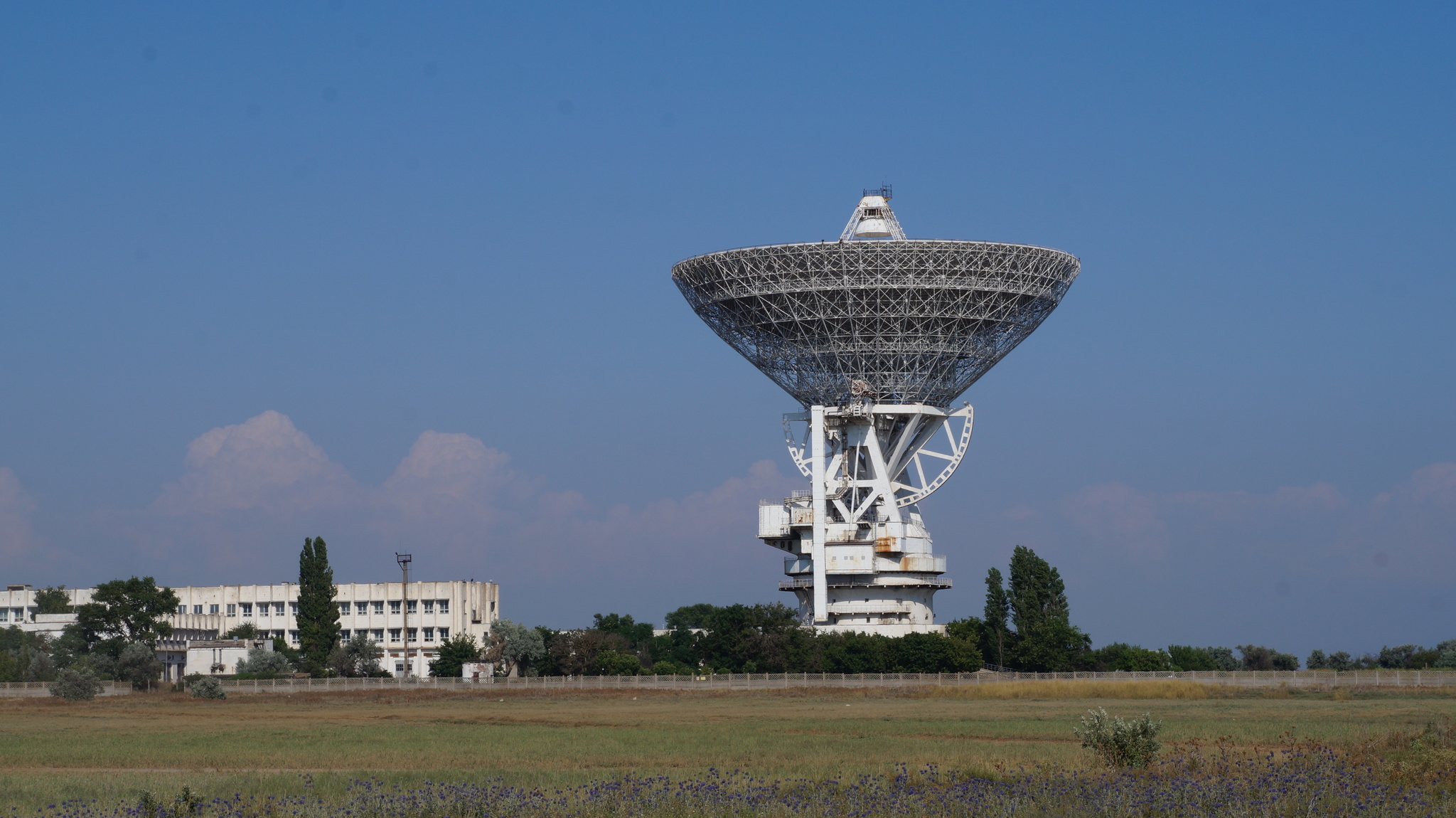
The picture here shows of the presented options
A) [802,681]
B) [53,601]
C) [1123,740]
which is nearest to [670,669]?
[802,681]

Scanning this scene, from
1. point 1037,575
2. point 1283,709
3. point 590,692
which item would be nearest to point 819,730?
point 1283,709

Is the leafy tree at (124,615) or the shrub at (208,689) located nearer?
the shrub at (208,689)

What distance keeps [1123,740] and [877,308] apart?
205ft

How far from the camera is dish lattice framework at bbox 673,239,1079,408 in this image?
91562 millimetres

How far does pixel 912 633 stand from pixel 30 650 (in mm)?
68629

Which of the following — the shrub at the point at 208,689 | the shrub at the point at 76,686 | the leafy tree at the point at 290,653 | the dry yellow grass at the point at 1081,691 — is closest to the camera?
the dry yellow grass at the point at 1081,691

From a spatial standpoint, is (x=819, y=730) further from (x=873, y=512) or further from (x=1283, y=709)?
(x=873, y=512)

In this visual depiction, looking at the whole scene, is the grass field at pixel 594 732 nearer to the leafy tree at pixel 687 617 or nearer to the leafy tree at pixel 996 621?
the leafy tree at pixel 996 621

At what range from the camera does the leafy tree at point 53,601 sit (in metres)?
153

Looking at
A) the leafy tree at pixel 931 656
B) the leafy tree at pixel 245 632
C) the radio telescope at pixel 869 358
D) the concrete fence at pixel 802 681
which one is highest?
the radio telescope at pixel 869 358

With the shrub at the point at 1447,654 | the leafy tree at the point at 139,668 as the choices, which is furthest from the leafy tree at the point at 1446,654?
the leafy tree at the point at 139,668

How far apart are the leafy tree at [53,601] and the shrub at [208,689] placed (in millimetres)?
68596

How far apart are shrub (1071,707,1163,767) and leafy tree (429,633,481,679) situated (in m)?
76.7

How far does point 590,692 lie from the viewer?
282ft
